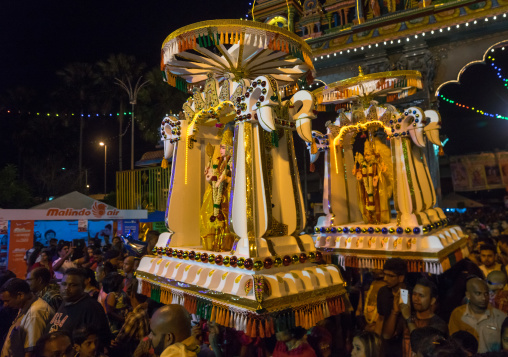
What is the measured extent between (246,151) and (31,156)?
2602cm

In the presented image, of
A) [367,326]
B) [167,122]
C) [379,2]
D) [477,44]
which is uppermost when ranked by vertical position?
[379,2]

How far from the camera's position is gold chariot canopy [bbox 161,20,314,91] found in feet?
13.2

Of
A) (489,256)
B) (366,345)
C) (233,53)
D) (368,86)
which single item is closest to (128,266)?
(233,53)

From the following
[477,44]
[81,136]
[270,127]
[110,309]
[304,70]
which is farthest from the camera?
[81,136]

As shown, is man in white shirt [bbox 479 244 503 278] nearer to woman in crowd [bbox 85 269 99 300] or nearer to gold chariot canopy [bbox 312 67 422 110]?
gold chariot canopy [bbox 312 67 422 110]

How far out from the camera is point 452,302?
4820 millimetres

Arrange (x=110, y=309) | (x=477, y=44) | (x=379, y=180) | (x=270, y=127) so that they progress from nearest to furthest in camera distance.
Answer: (x=270, y=127), (x=110, y=309), (x=379, y=180), (x=477, y=44)

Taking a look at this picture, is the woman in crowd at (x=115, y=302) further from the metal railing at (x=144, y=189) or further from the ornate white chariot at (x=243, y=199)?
the metal railing at (x=144, y=189)

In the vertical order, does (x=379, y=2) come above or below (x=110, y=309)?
above

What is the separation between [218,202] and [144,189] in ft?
27.3

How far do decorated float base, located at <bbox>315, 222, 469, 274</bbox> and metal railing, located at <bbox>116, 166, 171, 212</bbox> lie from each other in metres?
6.34

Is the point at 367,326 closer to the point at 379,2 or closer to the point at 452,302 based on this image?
the point at 452,302

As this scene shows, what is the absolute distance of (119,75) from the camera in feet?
81.8

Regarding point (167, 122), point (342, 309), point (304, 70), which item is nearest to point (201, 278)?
point (342, 309)
